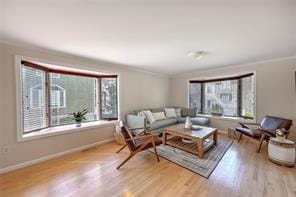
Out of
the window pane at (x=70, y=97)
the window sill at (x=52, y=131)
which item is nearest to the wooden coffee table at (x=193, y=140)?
the window sill at (x=52, y=131)

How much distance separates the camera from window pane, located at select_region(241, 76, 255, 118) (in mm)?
4199

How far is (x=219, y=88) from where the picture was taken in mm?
5109

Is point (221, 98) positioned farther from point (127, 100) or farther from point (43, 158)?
point (43, 158)

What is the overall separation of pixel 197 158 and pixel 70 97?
3.30 m

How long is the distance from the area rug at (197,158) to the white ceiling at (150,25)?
85.2 inches

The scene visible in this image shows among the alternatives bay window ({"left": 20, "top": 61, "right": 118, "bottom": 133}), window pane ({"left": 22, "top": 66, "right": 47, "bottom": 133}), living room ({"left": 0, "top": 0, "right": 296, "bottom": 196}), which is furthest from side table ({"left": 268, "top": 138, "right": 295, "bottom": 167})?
window pane ({"left": 22, "top": 66, "right": 47, "bottom": 133})

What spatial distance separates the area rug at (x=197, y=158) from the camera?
2388 mm

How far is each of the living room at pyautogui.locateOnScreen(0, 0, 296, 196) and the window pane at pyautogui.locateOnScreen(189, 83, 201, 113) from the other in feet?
3.96

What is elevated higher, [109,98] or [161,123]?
[109,98]

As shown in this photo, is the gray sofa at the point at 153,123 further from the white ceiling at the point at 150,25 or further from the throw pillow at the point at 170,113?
the white ceiling at the point at 150,25

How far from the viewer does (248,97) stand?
14.3 ft

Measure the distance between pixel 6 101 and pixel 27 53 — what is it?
914mm

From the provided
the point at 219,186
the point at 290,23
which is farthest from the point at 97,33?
the point at 219,186

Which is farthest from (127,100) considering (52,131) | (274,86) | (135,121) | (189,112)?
(274,86)
